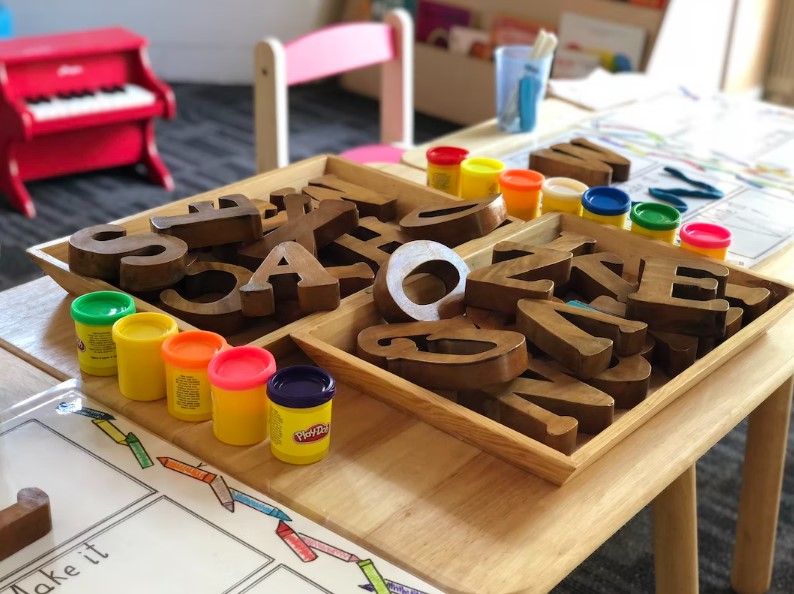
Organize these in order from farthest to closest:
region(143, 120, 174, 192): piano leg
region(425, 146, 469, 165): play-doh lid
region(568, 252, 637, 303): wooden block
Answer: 1. region(143, 120, 174, 192): piano leg
2. region(425, 146, 469, 165): play-doh lid
3. region(568, 252, 637, 303): wooden block

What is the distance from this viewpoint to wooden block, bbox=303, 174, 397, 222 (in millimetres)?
1291

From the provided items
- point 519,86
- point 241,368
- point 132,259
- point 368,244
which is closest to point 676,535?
point 368,244

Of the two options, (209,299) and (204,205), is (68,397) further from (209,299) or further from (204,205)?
(204,205)

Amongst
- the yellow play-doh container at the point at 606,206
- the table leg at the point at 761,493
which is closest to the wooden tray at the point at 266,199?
the yellow play-doh container at the point at 606,206

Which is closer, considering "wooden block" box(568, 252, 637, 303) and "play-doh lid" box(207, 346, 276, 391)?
"play-doh lid" box(207, 346, 276, 391)

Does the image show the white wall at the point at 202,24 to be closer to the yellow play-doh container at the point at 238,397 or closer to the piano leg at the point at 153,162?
the piano leg at the point at 153,162

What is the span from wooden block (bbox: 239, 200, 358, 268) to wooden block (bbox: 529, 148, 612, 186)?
0.41 metres

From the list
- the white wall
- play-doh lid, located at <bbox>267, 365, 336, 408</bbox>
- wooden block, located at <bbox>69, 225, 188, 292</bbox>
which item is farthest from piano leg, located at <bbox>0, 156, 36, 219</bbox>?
play-doh lid, located at <bbox>267, 365, 336, 408</bbox>

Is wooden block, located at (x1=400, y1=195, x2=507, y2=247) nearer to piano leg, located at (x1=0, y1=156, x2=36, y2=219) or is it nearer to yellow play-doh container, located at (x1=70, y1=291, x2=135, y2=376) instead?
yellow play-doh container, located at (x1=70, y1=291, x2=135, y2=376)

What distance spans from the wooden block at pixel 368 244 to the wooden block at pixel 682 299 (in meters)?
0.30

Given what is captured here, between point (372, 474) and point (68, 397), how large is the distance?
32 cm

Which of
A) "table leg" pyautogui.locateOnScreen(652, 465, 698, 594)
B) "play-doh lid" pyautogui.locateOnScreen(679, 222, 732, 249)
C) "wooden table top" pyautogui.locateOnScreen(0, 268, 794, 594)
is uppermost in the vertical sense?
"play-doh lid" pyautogui.locateOnScreen(679, 222, 732, 249)

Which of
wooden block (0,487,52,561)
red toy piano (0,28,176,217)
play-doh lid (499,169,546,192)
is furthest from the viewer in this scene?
red toy piano (0,28,176,217)

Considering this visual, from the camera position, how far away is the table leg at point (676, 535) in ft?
3.87
